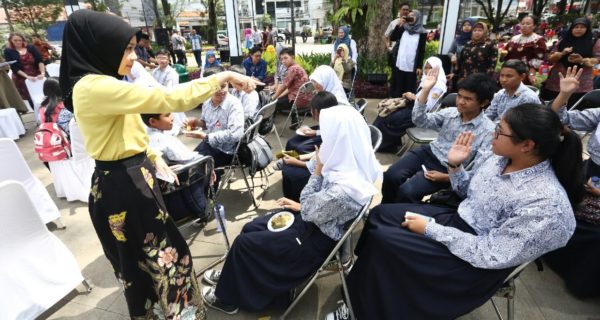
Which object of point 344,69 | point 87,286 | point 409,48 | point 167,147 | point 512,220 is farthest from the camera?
point 344,69

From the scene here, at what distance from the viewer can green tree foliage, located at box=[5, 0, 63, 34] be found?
808 inches

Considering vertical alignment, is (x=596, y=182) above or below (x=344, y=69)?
below

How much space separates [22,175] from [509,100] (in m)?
4.72

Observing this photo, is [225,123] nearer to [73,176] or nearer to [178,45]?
[73,176]

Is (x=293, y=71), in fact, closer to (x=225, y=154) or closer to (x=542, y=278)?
(x=225, y=154)

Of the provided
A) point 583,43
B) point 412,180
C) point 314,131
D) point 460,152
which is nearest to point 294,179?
point 314,131

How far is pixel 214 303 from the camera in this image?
2188 millimetres

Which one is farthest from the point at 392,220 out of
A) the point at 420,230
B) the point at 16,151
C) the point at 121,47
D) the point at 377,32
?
the point at 377,32

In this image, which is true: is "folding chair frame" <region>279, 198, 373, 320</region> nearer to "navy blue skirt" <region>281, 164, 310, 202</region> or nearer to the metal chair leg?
"navy blue skirt" <region>281, 164, 310, 202</region>

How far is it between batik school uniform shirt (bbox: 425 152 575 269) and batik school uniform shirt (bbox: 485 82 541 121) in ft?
5.06

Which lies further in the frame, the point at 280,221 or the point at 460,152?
the point at 460,152

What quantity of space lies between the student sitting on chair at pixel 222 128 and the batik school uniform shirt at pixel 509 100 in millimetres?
2625

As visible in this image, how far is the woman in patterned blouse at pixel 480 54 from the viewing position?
4887 millimetres

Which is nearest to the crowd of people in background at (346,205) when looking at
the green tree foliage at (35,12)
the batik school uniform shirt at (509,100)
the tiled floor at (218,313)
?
the tiled floor at (218,313)
